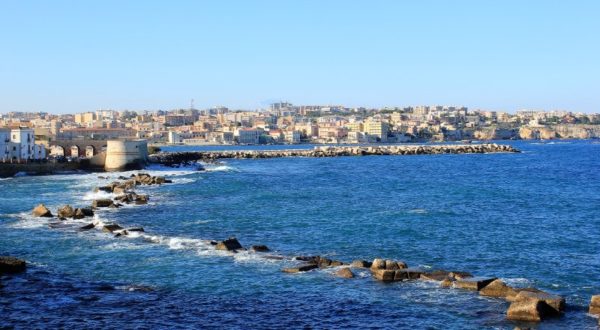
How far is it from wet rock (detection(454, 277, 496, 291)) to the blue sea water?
36 centimetres

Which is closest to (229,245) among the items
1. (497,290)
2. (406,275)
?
(406,275)

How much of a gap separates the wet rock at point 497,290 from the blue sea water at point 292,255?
0.32 m

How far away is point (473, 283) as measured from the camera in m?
19.2

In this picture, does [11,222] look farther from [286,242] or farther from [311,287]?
[311,287]

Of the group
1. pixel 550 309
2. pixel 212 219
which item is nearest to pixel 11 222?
pixel 212 219

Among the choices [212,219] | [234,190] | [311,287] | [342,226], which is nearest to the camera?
[311,287]

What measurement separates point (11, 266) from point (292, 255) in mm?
8986

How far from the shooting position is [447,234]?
29.2 m

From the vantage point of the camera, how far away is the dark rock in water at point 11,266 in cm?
2205

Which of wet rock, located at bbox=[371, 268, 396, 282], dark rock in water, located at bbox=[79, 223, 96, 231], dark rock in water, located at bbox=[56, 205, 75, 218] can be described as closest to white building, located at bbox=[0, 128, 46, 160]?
dark rock in water, located at bbox=[56, 205, 75, 218]

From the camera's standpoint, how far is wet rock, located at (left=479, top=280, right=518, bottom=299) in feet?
60.3

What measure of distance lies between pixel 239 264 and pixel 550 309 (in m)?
9.83

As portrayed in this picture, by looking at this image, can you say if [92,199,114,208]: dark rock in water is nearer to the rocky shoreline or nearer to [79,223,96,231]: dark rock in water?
the rocky shoreline

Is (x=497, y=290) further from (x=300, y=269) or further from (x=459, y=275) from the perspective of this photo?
(x=300, y=269)
